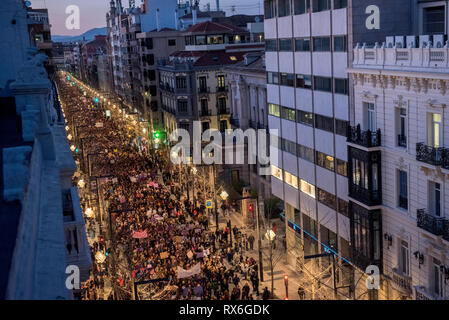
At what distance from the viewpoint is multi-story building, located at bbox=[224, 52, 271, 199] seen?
169 feet

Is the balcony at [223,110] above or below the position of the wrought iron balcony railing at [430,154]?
below

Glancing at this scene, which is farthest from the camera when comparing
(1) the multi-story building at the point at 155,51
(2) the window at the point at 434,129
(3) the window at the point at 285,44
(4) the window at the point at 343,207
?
(1) the multi-story building at the point at 155,51

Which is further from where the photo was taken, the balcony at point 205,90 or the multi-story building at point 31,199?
the balcony at point 205,90

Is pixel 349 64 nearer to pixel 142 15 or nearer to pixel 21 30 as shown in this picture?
pixel 21 30

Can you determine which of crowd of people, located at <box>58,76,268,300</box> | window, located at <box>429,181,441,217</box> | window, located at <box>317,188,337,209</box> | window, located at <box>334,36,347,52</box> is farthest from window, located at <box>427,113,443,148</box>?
crowd of people, located at <box>58,76,268,300</box>

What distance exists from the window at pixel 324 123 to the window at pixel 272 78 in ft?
22.9

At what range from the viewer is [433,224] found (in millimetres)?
23969

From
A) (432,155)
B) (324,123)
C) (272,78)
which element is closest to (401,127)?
(432,155)

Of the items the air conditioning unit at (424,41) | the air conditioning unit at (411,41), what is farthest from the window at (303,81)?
the air conditioning unit at (424,41)

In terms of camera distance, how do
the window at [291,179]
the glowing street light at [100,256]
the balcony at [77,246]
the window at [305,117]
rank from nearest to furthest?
the balcony at [77,246] → the glowing street light at [100,256] → the window at [305,117] → the window at [291,179]

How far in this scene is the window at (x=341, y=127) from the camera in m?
31.8

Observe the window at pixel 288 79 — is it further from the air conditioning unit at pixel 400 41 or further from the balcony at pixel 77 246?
the balcony at pixel 77 246

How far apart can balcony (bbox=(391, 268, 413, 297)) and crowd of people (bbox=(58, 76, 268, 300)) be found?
6140 mm

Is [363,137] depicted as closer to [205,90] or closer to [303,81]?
[303,81]
